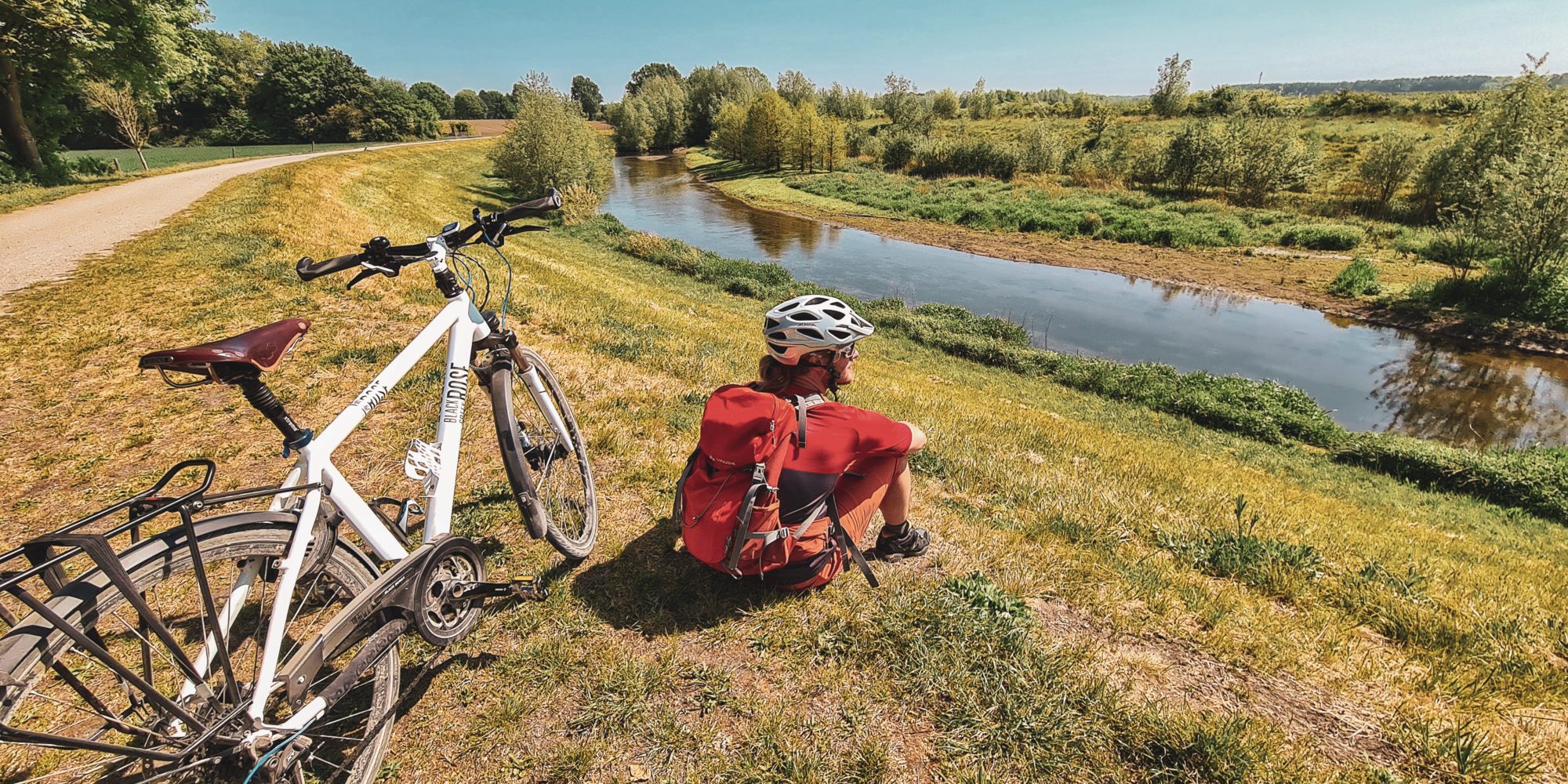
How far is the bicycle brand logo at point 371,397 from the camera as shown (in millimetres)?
2617

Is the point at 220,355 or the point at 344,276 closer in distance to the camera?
the point at 220,355

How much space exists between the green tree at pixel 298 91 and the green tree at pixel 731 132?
152ft

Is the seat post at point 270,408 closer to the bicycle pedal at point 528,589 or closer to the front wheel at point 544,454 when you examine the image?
the front wheel at point 544,454

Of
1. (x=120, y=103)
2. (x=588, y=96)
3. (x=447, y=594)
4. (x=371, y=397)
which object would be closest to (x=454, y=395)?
(x=371, y=397)

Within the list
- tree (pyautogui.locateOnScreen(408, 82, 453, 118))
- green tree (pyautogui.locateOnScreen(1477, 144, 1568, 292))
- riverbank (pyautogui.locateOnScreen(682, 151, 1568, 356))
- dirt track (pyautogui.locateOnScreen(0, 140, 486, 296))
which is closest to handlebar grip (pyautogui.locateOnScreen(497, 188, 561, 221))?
dirt track (pyautogui.locateOnScreen(0, 140, 486, 296))

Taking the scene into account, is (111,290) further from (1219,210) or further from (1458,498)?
(1219,210)

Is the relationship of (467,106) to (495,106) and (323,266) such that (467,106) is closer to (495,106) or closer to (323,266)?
(495,106)

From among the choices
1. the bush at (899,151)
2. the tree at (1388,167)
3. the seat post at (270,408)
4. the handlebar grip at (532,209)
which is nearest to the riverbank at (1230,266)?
Result: the tree at (1388,167)

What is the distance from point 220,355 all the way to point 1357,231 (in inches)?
1779

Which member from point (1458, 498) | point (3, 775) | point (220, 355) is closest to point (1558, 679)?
point (220, 355)

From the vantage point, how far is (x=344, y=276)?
32.1 ft

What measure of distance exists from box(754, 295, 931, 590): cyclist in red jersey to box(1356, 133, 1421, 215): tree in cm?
5042

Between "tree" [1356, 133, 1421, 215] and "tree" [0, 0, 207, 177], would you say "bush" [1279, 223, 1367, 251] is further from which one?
"tree" [0, 0, 207, 177]

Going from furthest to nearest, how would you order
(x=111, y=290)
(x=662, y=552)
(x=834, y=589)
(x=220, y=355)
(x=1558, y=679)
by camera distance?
(x=111, y=290) → (x=662, y=552) → (x=834, y=589) → (x=1558, y=679) → (x=220, y=355)
